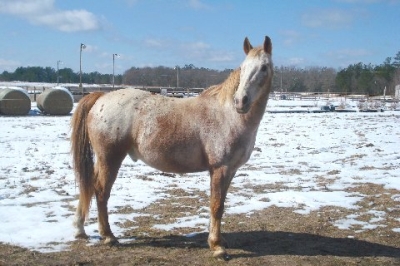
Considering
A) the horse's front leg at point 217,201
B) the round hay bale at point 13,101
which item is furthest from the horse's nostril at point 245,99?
the round hay bale at point 13,101

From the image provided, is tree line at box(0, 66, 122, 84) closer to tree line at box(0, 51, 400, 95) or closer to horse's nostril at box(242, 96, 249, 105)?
tree line at box(0, 51, 400, 95)

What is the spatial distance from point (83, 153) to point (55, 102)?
20745 mm

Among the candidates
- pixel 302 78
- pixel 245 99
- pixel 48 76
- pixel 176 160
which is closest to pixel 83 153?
pixel 176 160

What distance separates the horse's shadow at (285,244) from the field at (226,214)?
12 mm

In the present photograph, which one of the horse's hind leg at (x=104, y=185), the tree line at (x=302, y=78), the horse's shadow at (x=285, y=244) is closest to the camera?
the horse's shadow at (x=285, y=244)

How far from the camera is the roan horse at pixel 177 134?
4.62 meters

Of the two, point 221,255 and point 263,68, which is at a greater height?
point 263,68

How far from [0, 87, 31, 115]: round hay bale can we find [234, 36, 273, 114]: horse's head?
21653mm

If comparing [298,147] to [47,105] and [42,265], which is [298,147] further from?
[47,105]

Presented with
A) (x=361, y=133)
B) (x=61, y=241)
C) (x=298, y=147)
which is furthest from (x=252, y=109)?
(x=361, y=133)

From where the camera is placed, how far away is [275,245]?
496cm

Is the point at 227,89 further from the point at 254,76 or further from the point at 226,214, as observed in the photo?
the point at 226,214

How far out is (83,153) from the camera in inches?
205

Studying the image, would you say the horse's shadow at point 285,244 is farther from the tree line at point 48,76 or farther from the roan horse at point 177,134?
the tree line at point 48,76
